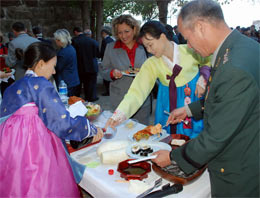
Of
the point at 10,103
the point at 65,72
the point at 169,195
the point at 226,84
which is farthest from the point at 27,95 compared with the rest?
the point at 65,72

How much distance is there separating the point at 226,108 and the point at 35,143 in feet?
3.93

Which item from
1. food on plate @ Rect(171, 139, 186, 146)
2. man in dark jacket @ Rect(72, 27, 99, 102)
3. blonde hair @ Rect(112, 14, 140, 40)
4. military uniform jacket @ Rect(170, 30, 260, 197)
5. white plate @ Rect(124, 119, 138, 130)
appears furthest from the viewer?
man in dark jacket @ Rect(72, 27, 99, 102)

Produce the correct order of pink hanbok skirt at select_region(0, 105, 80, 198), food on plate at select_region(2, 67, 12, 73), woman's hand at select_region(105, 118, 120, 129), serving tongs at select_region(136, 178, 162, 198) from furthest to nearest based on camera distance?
1. food on plate at select_region(2, 67, 12, 73)
2. woman's hand at select_region(105, 118, 120, 129)
3. pink hanbok skirt at select_region(0, 105, 80, 198)
4. serving tongs at select_region(136, 178, 162, 198)

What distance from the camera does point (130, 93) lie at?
226cm

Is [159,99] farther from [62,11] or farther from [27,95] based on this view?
[62,11]

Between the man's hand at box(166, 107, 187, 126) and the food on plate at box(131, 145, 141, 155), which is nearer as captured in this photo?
the food on plate at box(131, 145, 141, 155)

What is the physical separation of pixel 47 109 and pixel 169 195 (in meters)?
0.93

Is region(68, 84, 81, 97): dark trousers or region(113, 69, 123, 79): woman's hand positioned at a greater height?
region(113, 69, 123, 79): woman's hand

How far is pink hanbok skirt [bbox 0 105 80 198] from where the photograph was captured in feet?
5.00

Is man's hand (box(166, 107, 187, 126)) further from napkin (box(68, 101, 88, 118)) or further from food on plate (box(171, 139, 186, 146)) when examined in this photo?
napkin (box(68, 101, 88, 118))

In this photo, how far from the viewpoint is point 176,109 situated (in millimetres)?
1899

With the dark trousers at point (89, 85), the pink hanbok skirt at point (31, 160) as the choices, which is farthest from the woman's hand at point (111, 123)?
the dark trousers at point (89, 85)

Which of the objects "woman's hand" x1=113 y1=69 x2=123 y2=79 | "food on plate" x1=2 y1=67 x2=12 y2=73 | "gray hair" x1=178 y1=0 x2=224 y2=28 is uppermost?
"gray hair" x1=178 y1=0 x2=224 y2=28

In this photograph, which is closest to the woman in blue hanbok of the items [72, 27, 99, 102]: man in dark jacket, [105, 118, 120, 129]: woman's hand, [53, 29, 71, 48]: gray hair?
[105, 118, 120, 129]: woman's hand
